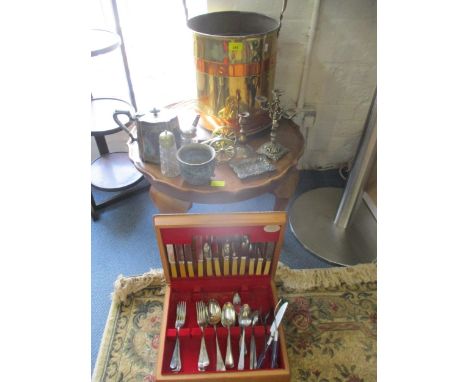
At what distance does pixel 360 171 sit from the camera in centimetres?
112

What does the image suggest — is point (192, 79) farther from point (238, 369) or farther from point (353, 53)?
point (238, 369)

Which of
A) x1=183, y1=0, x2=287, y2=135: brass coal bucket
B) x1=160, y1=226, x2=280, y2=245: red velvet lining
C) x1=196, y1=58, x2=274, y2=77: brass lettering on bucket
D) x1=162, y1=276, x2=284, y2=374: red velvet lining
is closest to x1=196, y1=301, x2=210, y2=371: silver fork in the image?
x1=162, y1=276, x2=284, y2=374: red velvet lining

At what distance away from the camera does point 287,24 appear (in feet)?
3.80

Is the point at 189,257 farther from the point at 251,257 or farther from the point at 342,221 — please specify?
the point at 342,221

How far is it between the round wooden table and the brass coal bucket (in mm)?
108

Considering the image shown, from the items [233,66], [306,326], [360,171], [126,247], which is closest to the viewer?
[233,66]

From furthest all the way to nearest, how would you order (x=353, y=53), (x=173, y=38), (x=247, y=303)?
(x=173, y=38) → (x=353, y=53) → (x=247, y=303)

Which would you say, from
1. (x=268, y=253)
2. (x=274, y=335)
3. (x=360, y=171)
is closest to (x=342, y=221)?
(x=360, y=171)

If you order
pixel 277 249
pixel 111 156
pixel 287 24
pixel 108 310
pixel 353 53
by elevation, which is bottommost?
pixel 108 310

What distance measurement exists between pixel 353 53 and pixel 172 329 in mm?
1171

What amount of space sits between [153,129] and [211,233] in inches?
12.2

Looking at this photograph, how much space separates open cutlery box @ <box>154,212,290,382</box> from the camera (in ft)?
2.39

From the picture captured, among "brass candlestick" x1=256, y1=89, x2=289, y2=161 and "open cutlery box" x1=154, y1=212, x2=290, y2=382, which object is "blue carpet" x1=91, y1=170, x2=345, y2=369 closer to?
"open cutlery box" x1=154, y1=212, x2=290, y2=382
